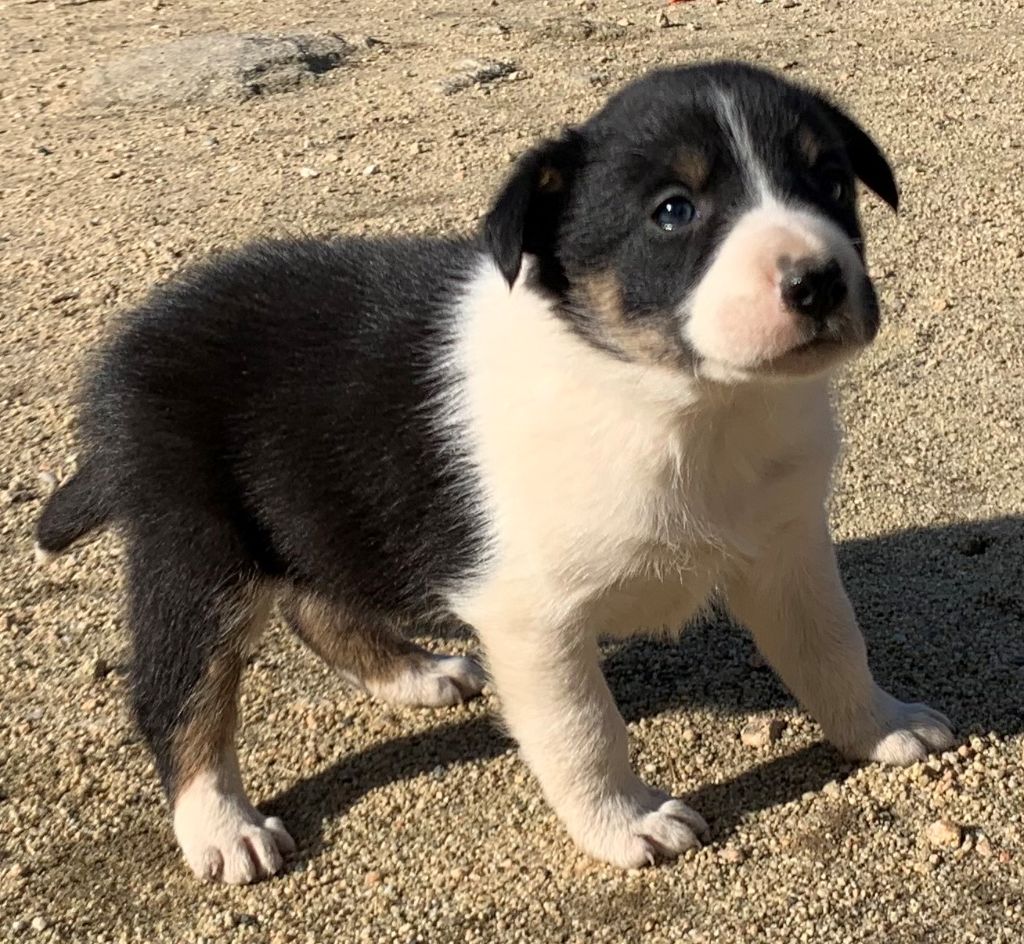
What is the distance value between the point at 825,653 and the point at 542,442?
111 centimetres

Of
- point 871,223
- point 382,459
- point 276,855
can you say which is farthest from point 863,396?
point 276,855

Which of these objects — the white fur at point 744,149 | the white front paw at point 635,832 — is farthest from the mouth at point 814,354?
the white front paw at point 635,832

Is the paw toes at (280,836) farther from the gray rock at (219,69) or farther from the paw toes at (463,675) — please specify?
the gray rock at (219,69)

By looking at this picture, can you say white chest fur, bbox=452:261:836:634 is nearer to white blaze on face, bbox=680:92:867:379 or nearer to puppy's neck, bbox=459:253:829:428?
puppy's neck, bbox=459:253:829:428

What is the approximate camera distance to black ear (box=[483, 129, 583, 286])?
286 cm

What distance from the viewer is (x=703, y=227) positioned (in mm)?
2713

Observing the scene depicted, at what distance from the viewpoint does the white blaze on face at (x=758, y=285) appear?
2547mm

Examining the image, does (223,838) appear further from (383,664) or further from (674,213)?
(674,213)

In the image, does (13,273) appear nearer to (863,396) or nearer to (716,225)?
(863,396)

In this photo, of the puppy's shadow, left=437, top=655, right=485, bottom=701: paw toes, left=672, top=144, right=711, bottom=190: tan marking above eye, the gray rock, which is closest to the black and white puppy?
left=672, top=144, right=711, bottom=190: tan marking above eye

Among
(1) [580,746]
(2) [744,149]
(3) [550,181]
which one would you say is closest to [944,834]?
(1) [580,746]

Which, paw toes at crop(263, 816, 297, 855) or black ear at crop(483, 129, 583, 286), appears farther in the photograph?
paw toes at crop(263, 816, 297, 855)

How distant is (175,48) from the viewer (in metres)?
9.36

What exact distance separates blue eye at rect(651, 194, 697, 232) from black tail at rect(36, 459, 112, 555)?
178 centimetres
